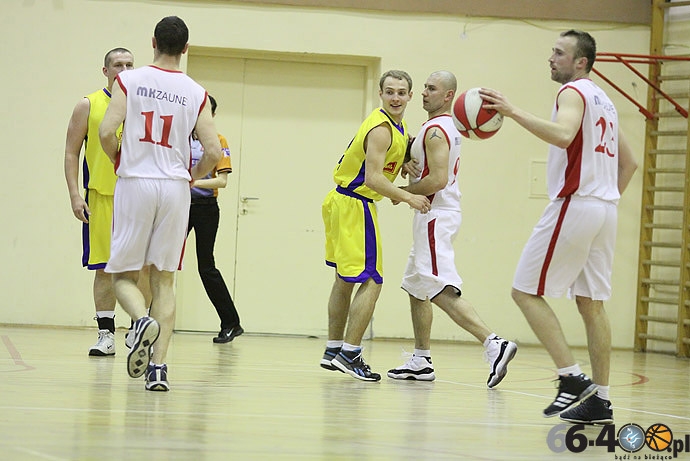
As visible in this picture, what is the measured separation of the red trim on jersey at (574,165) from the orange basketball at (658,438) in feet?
3.45

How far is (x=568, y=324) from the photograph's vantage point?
9.77 meters

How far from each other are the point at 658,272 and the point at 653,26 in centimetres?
236

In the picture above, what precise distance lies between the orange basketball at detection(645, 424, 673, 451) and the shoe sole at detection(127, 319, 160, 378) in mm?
2125

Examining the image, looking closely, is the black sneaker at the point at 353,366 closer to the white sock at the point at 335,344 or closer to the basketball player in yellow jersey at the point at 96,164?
the white sock at the point at 335,344

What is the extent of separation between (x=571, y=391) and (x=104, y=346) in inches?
131

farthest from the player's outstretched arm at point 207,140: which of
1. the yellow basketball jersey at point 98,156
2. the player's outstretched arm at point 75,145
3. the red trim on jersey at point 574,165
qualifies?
the red trim on jersey at point 574,165

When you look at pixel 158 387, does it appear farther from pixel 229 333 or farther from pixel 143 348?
pixel 229 333

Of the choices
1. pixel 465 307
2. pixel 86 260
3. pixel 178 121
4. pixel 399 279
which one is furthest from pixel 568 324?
pixel 178 121

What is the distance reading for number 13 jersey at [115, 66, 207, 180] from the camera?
4.81 metres

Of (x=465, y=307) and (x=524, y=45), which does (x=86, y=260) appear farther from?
(x=524, y=45)

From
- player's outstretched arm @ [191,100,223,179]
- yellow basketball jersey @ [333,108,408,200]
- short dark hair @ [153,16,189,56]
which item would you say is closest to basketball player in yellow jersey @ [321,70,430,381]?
yellow basketball jersey @ [333,108,408,200]

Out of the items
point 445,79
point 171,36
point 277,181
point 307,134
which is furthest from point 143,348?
point 307,134

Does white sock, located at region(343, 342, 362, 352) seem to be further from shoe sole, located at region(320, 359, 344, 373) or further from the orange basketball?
the orange basketball

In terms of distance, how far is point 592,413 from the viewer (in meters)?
4.36
